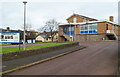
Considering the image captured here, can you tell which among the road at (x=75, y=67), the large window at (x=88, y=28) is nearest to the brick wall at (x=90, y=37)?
the large window at (x=88, y=28)

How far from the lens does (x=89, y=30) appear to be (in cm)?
4981

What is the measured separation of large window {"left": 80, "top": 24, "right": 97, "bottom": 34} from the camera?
4857 centimetres

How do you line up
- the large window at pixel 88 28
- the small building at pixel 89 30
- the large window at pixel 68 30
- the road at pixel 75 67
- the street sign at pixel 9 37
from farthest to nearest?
the large window at pixel 68 30, the large window at pixel 88 28, the small building at pixel 89 30, the street sign at pixel 9 37, the road at pixel 75 67

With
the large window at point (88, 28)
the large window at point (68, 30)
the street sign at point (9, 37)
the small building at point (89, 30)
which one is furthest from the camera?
the large window at point (68, 30)

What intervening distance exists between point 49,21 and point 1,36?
57164mm

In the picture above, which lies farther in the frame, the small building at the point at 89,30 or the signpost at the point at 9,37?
the small building at the point at 89,30

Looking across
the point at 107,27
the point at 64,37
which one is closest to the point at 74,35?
the point at 64,37

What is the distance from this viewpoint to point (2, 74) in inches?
331

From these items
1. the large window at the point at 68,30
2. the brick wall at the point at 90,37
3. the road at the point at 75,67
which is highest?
the large window at the point at 68,30

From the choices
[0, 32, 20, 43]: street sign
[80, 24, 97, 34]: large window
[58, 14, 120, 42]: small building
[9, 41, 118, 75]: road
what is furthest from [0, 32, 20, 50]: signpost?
[80, 24, 97, 34]: large window

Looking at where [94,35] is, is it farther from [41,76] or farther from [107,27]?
[41,76]

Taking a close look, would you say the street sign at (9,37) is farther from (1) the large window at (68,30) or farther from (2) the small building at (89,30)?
(1) the large window at (68,30)

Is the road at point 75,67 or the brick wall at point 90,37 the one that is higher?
the brick wall at point 90,37

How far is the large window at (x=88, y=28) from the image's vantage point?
4857 cm
